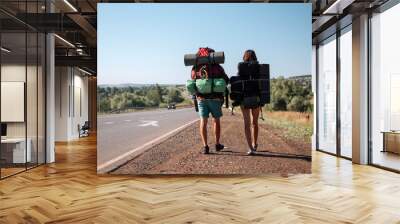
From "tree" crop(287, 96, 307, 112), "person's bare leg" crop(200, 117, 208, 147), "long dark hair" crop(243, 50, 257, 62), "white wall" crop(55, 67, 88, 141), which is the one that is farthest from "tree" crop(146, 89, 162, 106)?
"white wall" crop(55, 67, 88, 141)

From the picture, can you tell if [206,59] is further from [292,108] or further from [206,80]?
[292,108]

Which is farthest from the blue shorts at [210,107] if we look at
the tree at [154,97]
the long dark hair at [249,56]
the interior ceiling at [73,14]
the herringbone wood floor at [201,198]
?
the interior ceiling at [73,14]

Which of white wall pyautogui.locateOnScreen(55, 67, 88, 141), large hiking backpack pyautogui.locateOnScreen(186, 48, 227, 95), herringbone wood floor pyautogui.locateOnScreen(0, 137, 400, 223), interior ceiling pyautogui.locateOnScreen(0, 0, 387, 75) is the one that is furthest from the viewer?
white wall pyautogui.locateOnScreen(55, 67, 88, 141)

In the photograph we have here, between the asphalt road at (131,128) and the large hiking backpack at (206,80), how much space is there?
343mm

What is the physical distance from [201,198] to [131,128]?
187cm

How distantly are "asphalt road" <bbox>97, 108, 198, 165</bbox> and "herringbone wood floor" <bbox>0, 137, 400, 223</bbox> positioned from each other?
0.47 m

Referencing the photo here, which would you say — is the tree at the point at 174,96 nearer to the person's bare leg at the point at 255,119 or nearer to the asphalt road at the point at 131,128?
the asphalt road at the point at 131,128

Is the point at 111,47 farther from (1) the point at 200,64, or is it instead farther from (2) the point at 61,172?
(2) the point at 61,172

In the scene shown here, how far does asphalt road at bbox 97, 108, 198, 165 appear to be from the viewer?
5.95m

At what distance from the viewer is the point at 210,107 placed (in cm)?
596

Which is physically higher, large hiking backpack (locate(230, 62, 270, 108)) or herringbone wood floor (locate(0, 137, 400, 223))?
large hiking backpack (locate(230, 62, 270, 108))

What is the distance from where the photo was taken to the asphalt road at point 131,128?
234 inches

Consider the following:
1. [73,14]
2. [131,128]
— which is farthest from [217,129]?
[73,14]

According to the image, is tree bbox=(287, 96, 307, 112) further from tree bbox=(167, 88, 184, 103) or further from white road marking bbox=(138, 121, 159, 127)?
white road marking bbox=(138, 121, 159, 127)
